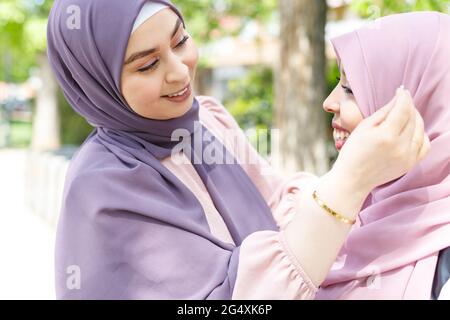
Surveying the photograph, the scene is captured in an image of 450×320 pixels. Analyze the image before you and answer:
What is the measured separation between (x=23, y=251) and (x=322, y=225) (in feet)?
21.3

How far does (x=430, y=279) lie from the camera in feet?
4.97

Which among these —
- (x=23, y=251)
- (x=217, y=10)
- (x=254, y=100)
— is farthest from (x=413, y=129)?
(x=254, y=100)

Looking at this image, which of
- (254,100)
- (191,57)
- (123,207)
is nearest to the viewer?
(123,207)

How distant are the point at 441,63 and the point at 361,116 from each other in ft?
0.79

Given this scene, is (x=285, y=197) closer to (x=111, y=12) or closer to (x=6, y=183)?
(x=111, y=12)

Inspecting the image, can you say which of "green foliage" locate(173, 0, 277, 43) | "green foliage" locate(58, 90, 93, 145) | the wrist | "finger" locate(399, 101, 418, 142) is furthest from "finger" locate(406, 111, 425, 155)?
"green foliage" locate(58, 90, 93, 145)

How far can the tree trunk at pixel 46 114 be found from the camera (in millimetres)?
18266

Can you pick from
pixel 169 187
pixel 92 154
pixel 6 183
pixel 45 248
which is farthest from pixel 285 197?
pixel 6 183

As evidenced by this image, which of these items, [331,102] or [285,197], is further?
[285,197]

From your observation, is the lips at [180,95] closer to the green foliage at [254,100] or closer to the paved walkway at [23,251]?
the paved walkway at [23,251]

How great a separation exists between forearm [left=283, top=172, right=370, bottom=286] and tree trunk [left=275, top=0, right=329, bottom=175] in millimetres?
4010

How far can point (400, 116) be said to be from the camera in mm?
1351

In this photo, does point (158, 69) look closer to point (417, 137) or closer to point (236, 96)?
point (417, 137)

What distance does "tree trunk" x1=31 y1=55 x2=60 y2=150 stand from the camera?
18.3 metres
